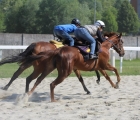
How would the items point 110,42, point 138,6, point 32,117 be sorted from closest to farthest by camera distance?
point 32,117 → point 110,42 → point 138,6

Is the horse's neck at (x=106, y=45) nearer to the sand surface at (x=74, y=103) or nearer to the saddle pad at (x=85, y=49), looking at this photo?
the saddle pad at (x=85, y=49)

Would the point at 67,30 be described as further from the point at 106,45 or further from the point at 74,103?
the point at 74,103

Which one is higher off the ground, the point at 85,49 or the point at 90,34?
the point at 90,34

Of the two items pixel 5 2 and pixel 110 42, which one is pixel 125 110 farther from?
pixel 5 2

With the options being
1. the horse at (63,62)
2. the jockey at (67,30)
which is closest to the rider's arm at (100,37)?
the horse at (63,62)

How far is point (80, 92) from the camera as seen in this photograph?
1289cm

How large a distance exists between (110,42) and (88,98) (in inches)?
81.5

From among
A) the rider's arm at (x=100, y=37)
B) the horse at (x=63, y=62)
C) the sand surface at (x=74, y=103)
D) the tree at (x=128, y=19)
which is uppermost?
the rider's arm at (x=100, y=37)

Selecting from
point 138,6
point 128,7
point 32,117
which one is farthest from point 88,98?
point 138,6

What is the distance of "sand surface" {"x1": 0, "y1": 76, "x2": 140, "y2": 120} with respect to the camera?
27.9ft

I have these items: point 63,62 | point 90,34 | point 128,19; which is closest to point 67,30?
point 90,34

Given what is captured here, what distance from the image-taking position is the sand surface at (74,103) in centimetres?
850

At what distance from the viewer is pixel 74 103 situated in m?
10.4

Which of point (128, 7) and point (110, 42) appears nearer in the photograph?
point (110, 42)
